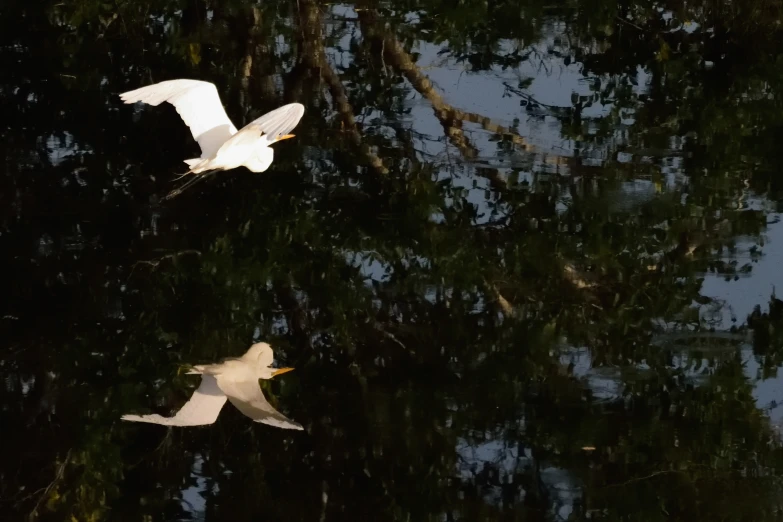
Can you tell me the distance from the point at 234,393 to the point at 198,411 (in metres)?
0.20

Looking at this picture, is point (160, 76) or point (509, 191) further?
point (160, 76)

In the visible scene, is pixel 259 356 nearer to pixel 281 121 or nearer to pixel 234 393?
pixel 234 393

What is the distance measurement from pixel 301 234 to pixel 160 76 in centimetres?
249

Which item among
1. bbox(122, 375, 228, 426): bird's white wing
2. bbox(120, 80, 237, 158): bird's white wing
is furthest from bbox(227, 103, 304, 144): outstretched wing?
bbox(122, 375, 228, 426): bird's white wing

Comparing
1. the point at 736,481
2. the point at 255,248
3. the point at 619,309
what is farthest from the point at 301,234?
the point at 736,481

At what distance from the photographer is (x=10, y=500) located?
155 inches

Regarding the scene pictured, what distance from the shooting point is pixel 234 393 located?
4441mm

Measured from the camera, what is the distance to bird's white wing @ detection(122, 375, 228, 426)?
4254mm

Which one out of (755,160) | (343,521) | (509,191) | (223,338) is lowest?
(343,521)

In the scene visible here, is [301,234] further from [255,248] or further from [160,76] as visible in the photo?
[160,76]

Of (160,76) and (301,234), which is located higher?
(160,76)

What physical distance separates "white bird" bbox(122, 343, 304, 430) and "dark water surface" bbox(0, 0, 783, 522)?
49 millimetres

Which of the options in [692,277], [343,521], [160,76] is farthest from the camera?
[160,76]

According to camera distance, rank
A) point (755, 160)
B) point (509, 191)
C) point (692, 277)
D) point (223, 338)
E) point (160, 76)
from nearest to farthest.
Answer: point (223, 338) < point (692, 277) < point (509, 191) < point (755, 160) < point (160, 76)
